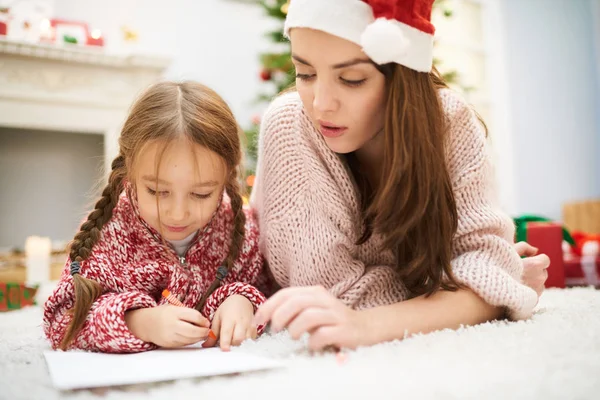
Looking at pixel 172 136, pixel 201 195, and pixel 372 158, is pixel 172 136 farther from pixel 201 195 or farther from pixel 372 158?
pixel 372 158

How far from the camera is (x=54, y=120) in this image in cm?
278

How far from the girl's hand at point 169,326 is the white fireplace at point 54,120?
2076 mm

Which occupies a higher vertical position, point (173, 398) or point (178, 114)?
point (178, 114)

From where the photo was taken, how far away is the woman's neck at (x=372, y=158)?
96 centimetres

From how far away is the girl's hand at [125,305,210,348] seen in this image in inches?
29.3

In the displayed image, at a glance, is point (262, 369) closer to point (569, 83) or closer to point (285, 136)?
point (285, 136)

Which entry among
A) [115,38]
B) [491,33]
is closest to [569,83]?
[491,33]

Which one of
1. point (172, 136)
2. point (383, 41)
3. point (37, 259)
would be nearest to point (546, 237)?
point (383, 41)

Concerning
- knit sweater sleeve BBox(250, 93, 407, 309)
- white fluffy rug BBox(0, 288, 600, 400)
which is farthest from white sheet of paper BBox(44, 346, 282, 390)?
knit sweater sleeve BBox(250, 93, 407, 309)

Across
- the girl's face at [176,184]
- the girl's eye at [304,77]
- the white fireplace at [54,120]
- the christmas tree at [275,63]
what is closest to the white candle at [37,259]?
the white fireplace at [54,120]

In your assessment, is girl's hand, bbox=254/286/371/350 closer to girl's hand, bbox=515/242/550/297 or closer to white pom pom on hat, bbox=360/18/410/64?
white pom pom on hat, bbox=360/18/410/64

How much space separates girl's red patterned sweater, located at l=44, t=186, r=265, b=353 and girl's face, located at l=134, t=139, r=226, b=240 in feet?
0.15

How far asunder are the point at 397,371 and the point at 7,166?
2775 mm

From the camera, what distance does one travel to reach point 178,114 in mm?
924
